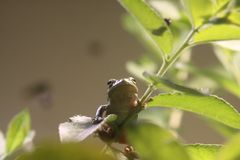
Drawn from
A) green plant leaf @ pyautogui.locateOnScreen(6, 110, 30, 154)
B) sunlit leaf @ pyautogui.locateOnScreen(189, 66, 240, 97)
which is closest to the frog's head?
green plant leaf @ pyautogui.locateOnScreen(6, 110, 30, 154)

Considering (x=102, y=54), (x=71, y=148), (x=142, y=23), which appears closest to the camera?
(x=71, y=148)

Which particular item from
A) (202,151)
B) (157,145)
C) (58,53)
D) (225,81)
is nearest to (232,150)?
(157,145)

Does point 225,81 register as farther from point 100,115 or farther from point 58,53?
point 58,53

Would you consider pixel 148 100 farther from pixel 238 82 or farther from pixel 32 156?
pixel 238 82

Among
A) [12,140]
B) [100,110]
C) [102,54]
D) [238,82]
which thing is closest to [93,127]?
[100,110]

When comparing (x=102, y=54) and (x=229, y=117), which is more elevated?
(x=229, y=117)

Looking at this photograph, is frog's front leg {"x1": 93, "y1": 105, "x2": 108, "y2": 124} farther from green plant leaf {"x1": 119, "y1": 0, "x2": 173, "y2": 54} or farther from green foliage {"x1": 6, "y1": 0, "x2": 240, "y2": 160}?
green plant leaf {"x1": 119, "y1": 0, "x2": 173, "y2": 54}
